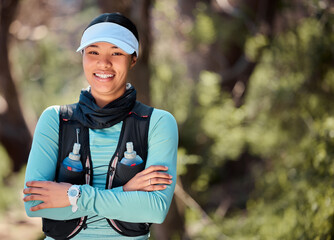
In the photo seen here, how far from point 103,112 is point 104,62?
21cm

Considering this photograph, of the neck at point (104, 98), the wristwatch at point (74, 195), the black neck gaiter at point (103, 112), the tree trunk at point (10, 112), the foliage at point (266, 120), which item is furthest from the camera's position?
the tree trunk at point (10, 112)

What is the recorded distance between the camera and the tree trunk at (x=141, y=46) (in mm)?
3963

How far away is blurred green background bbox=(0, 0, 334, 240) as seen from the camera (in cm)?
387

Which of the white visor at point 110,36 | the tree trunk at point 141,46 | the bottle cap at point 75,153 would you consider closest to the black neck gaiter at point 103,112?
the bottle cap at point 75,153

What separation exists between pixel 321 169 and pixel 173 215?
193 centimetres

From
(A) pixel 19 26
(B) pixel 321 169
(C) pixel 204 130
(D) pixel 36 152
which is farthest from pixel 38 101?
(D) pixel 36 152

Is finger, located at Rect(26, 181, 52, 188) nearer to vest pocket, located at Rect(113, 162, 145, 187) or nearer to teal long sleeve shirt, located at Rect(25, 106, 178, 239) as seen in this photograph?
teal long sleeve shirt, located at Rect(25, 106, 178, 239)

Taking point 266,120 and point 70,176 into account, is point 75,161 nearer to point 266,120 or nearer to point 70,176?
point 70,176

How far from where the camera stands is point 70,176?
5.76 feet

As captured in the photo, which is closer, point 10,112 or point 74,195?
point 74,195

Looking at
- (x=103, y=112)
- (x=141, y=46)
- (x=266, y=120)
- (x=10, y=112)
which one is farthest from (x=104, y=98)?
(x=10, y=112)

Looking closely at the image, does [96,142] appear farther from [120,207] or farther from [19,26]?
[19,26]

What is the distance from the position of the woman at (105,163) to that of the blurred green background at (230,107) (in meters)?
1.38

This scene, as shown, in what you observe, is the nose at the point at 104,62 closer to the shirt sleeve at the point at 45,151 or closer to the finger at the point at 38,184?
the shirt sleeve at the point at 45,151
